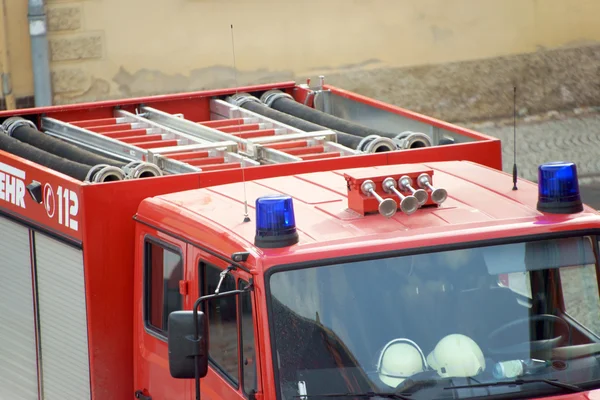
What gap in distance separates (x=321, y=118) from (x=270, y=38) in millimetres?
7030

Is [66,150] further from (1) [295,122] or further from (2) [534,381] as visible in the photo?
(2) [534,381]

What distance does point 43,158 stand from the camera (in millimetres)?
6461

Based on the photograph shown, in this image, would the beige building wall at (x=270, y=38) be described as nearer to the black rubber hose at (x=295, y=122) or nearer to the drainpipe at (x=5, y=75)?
the drainpipe at (x=5, y=75)

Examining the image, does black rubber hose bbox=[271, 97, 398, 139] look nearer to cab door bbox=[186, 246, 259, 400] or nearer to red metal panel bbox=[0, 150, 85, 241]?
red metal panel bbox=[0, 150, 85, 241]

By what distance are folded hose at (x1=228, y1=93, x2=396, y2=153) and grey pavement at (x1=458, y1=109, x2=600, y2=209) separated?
24.6 feet

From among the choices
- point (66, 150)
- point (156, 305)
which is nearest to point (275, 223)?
point (156, 305)

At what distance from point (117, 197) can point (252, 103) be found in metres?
2.60

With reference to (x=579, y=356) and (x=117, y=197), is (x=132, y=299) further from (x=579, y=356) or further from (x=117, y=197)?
(x=579, y=356)

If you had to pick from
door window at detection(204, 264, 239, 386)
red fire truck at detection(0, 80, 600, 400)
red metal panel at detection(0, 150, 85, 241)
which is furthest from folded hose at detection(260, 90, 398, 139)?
door window at detection(204, 264, 239, 386)

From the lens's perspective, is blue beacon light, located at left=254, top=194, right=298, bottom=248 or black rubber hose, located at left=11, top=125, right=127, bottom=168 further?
black rubber hose, located at left=11, top=125, right=127, bottom=168

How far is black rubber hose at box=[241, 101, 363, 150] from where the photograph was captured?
6.69 metres


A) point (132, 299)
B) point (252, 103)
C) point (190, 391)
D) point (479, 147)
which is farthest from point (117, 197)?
point (252, 103)

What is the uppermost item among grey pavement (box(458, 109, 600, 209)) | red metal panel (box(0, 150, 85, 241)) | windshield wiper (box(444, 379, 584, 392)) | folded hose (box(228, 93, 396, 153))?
folded hose (box(228, 93, 396, 153))

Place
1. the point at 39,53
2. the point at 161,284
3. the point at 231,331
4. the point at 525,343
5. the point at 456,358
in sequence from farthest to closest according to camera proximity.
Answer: the point at 39,53 < the point at 161,284 < the point at 231,331 < the point at 525,343 < the point at 456,358
